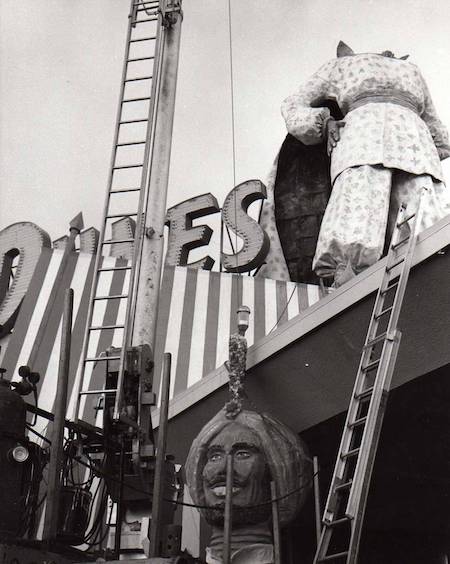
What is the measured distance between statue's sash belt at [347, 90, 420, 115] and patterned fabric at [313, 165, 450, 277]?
86cm

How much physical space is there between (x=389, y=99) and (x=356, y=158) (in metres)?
0.91

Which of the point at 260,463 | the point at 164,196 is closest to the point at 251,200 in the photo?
the point at 164,196

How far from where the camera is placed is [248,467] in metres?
6.45

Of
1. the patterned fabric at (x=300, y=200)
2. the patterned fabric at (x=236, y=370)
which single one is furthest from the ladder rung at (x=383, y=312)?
the patterned fabric at (x=300, y=200)

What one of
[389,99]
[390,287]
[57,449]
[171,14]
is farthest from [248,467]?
[389,99]

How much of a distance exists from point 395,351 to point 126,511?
2.18 metres

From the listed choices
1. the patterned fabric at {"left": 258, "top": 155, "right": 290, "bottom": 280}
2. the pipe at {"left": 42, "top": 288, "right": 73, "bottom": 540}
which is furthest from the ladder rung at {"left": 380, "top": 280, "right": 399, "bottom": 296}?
the patterned fabric at {"left": 258, "top": 155, "right": 290, "bottom": 280}

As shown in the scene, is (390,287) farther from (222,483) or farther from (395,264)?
(222,483)

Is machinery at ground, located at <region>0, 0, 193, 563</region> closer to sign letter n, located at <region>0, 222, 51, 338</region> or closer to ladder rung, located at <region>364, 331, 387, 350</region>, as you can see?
ladder rung, located at <region>364, 331, 387, 350</region>

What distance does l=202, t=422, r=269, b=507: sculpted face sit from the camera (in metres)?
6.44

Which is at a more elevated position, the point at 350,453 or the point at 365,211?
the point at 365,211

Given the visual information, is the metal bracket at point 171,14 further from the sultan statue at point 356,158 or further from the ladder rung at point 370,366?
the ladder rung at point 370,366

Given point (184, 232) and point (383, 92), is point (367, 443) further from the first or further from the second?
point (184, 232)

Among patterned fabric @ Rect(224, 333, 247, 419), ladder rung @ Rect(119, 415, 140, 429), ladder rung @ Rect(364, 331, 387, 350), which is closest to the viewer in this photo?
ladder rung @ Rect(119, 415, 140, 429)
